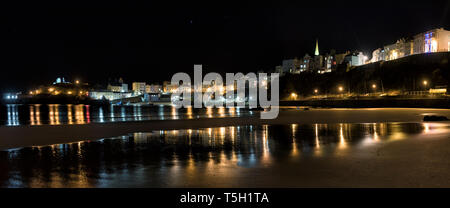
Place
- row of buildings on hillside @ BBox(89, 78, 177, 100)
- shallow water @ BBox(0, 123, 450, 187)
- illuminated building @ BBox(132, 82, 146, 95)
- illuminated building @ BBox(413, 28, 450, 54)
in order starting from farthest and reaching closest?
illuminated building @ BBox(132, 82, 146, 95) < row of buildings on hillside @ BBox(89, 78, 177, 100) < illuminated building @ BBox(413, 28, 450, 54) < shallow water @ BBox(0, 123, 450, 187)

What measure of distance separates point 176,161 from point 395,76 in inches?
2278

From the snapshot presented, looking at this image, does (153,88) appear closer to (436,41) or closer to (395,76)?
(395,76)

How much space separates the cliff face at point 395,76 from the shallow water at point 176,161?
44286 mm

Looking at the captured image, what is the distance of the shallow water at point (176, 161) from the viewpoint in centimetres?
623

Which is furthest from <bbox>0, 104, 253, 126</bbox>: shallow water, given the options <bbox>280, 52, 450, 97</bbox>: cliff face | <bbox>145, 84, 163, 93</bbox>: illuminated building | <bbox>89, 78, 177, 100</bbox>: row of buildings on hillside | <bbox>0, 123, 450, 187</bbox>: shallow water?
<bbox>145, 84, 163, 93</bbox>: illuminated building

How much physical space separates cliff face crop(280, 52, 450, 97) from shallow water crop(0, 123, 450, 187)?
44286mm

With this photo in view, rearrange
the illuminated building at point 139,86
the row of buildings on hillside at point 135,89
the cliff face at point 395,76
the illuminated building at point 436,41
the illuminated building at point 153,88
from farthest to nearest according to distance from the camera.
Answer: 1. the illuminated building at point 139,86
2. the illuminated building at point 153,88
3. the row of buildings on hillside at point 135,89
4. the illuminated building at point 436,41
5. the cliff face at point 395,76

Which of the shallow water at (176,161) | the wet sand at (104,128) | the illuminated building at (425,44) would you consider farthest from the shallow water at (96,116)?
the illuminated building at (425,44)

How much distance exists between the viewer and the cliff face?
49.2 meters

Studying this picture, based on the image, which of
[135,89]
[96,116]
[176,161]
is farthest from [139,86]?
[176,161]

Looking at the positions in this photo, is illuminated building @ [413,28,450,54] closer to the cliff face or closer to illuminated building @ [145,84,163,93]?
the cliff face

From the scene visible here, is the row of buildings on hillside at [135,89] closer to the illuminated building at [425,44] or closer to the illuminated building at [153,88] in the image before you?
the illuminated building at [153,88]
